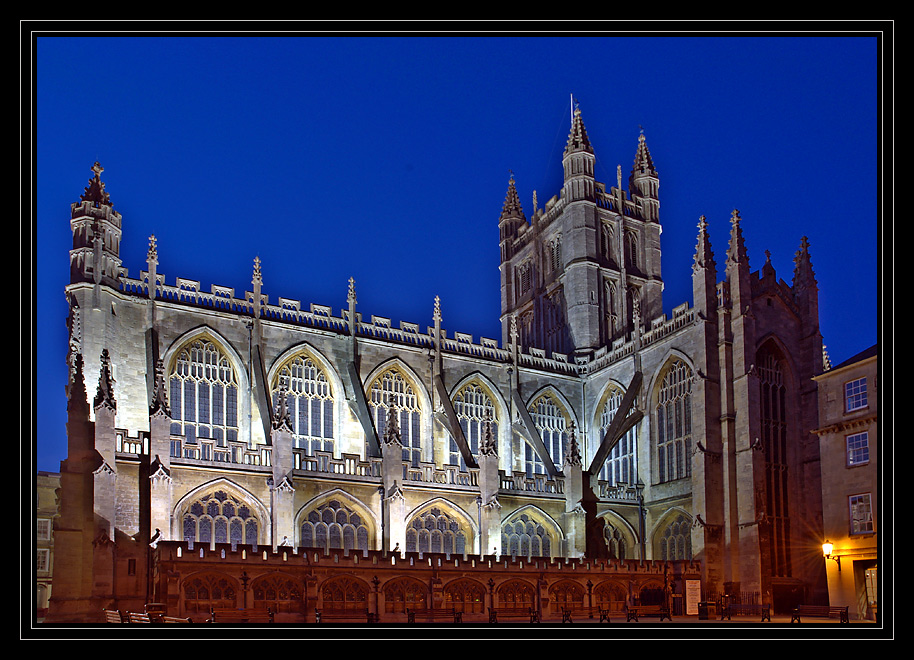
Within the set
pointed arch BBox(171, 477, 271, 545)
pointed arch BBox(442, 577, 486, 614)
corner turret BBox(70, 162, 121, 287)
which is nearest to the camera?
pointed arch BBox(442, 577, 486, 614)

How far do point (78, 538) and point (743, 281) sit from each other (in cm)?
2733

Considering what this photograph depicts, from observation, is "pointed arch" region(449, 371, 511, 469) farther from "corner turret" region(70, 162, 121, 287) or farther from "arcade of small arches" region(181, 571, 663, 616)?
"corner turret" region(70, 162, 121, 287)

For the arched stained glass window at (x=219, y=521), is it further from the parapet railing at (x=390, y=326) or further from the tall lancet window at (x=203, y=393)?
the parapet railing at (x=390, y=326)

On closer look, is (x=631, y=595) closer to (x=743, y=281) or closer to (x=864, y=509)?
(x=864, y=509)

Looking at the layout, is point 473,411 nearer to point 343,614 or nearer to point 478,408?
point 478,408

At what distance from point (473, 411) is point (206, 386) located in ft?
42.2

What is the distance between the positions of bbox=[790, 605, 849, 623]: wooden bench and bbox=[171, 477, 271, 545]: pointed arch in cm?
1826

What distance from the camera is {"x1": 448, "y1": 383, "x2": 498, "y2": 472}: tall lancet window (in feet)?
155

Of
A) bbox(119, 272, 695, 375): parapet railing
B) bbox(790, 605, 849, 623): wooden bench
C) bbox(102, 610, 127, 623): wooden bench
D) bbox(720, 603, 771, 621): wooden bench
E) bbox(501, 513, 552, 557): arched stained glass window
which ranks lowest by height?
bbox(720, 603, 771, 621): wooden bench

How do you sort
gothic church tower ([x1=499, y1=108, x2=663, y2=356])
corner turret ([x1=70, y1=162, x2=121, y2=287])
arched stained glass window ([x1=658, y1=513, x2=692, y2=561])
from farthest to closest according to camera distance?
gothic church tower ([x1=499, y1=108, x2=663, y2=356]) → arched stained glass window ([x1=658, y1=513, x2=692, y2=561]) → corner turret ([x1=70, y1=162, x2=121, y2=287])

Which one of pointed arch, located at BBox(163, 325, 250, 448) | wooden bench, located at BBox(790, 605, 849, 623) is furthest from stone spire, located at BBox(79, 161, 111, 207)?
wooden bench, located at BBox(790, 605, 849, 623)

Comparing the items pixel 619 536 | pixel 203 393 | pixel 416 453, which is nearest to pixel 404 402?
pixel 416 453

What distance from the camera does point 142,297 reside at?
132 ft

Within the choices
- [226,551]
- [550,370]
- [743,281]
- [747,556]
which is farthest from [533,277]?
[226,551]
